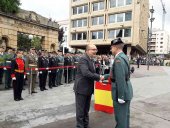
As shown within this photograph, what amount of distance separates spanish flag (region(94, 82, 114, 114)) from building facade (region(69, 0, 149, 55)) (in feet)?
112

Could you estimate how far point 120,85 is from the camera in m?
4.24

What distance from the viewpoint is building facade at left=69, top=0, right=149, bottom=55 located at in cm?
4294

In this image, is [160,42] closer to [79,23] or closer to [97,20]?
[79,23]

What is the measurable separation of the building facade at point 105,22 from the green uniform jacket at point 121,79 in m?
36.8

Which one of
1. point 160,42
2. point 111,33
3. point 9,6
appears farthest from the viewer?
point 160,42

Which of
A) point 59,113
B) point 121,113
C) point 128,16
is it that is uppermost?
point 128,16

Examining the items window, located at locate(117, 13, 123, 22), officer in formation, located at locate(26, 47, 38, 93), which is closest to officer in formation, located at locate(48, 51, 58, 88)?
officer in formation, located at locate(26, 47, 38, 93)

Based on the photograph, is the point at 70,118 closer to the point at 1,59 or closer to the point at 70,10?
the point at 1,59

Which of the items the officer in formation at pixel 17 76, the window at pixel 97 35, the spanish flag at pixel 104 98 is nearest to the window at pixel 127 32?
the window at pixel 97 35

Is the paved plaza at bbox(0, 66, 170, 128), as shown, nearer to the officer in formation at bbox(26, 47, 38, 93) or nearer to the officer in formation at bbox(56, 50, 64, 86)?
the officer in formation at bbox(26, 47, 38, 93)

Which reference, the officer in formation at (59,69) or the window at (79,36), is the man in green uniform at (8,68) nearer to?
the officer in formation at (59,69)

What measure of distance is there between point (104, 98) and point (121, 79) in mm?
2879

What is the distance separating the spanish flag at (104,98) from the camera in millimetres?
6855

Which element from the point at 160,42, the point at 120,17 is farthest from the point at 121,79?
the point at 160,42
